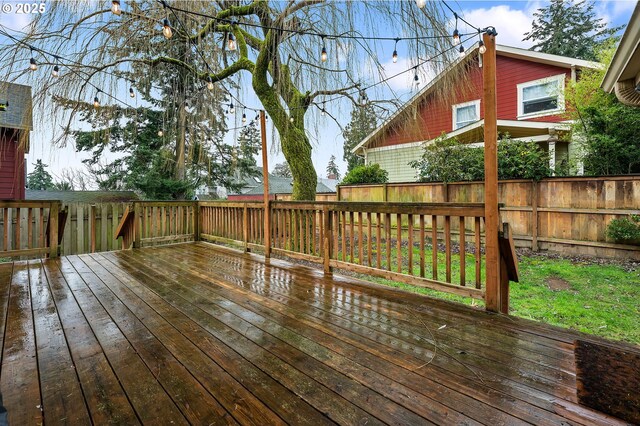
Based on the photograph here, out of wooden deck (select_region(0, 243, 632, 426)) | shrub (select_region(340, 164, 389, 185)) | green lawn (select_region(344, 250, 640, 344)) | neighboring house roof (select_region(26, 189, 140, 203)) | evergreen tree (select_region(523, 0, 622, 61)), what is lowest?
green lawn (select_region(344, 250, 640, 344))

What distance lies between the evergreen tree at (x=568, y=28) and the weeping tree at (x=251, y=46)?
19.9 m

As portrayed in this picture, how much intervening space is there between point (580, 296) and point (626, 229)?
7.00ft

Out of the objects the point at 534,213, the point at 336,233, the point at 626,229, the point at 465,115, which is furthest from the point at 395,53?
the point at 465,115

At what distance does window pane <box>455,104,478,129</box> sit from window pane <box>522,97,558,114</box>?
51.3 inches

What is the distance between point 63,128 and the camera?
396 centimetres

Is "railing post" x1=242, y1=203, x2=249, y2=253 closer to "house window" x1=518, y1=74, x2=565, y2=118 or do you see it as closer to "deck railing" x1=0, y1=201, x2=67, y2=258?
"deck railing" x1=0, y1=201, x2=67, y2=258

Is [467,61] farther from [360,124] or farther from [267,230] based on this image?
[267,230]

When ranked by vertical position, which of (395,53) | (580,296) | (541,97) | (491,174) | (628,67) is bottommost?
(580,296)

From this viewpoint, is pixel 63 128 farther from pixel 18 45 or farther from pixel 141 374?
pixel 141 374

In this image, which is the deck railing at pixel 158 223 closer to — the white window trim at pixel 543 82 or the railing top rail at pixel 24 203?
the railing top rail at pixel 24 203

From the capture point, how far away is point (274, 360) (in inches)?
64.3

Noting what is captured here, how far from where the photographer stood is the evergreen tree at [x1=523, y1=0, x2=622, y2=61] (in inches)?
660

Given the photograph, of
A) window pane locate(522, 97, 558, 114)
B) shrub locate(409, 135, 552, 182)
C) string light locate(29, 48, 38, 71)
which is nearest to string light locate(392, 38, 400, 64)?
string light locate(29, 48, 38, 71)

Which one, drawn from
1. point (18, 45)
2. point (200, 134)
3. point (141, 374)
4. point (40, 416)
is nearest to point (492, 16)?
point (200, 134)
